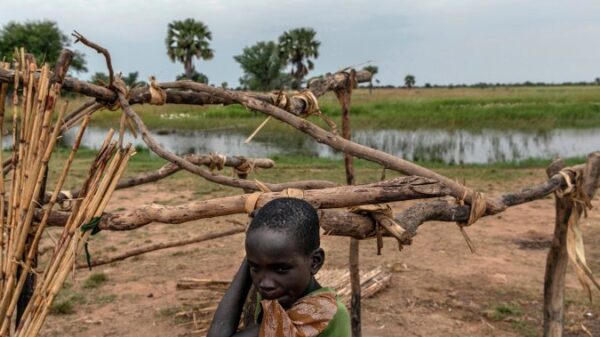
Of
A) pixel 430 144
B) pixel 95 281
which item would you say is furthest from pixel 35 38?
pixel 95 281

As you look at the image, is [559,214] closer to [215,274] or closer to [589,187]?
[589,187]

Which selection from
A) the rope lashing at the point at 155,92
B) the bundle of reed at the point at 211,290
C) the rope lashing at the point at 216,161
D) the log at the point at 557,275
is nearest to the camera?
the rope lashing at the point at 155,92

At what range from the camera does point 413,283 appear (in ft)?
16.5

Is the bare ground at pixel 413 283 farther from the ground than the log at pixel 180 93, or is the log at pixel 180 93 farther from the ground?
the log at pixel 180 93

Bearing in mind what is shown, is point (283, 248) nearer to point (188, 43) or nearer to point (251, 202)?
point (251, 202)

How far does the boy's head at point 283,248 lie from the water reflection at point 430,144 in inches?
492

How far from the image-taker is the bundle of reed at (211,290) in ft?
13.5

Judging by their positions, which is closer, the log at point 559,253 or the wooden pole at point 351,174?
the log at point 559,253

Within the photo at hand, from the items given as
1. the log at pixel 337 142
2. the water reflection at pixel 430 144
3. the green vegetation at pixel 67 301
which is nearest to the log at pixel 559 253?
the log at pixel 337 142

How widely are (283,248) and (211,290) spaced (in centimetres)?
340

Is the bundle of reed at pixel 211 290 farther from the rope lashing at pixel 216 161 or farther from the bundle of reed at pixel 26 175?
the bundle of reed at pixel 26 175

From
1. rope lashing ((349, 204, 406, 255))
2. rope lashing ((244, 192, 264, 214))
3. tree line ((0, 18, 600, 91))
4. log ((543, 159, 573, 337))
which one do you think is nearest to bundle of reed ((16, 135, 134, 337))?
rope lashing ((244, 192, 264, 214))

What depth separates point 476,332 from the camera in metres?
4.05

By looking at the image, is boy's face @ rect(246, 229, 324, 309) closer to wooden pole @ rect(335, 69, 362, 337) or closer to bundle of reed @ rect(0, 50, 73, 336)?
bundle of reed @ rect(0, 50, 73, 336)
